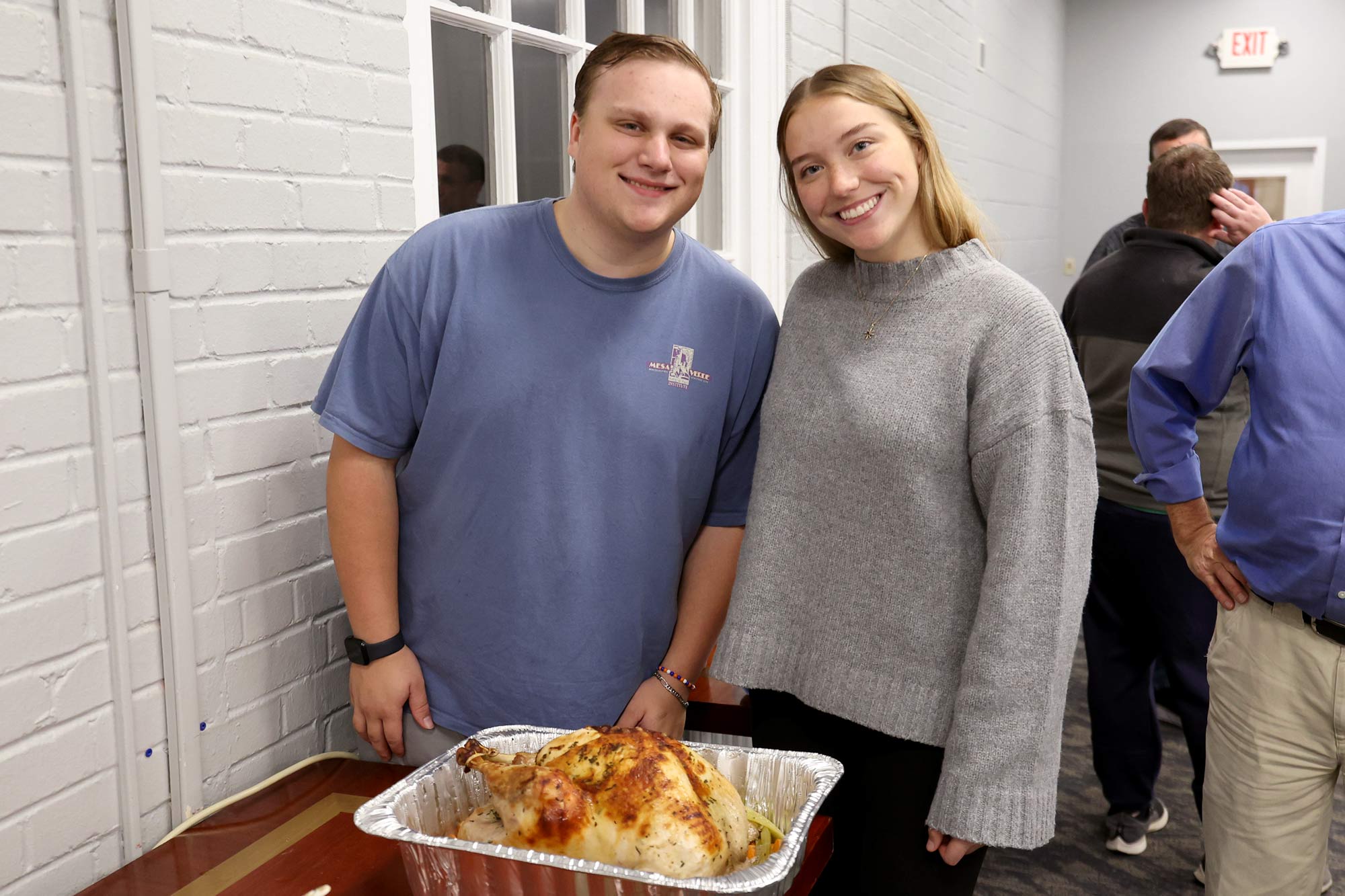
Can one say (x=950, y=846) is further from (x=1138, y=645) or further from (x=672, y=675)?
(x=1138, y=645)

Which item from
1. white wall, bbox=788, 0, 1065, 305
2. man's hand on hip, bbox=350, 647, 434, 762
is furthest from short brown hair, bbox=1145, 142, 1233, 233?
man's hand on hip, bbox=350, 647, 434, 762

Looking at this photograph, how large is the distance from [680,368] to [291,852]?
0.81m

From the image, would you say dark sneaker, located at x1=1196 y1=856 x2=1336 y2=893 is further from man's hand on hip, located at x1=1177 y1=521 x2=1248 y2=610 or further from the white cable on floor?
the white cable on floor

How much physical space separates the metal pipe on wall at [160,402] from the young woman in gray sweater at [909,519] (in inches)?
29.1

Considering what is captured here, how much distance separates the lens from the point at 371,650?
4.97 ft

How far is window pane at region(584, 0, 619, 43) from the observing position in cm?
252

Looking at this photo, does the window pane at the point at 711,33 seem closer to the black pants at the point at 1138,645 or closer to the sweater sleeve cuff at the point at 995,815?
the black pants at the point at 1138,645

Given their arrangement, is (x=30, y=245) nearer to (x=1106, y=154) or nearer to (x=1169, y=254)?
(x=1169, y=254)

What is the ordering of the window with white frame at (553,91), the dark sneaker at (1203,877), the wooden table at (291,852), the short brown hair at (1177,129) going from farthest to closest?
the short brown hair at (1177,129), the dark sneaker at (1203,877), the window with white frame at (553,91), the wooden table at (291,852)

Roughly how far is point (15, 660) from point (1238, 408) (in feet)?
8.24

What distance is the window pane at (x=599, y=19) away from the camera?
252 centimetres

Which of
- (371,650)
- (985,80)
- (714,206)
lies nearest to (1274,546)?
(371,650)

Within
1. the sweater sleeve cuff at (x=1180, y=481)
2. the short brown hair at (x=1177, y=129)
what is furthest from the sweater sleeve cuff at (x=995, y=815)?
the short brown hair at (x=1177, y=129)

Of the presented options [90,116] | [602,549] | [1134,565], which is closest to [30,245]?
[90,116]
